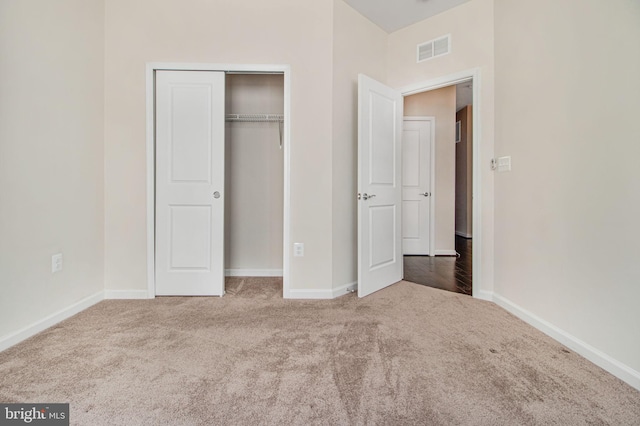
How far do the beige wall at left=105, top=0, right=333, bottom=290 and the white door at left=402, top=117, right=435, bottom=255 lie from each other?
247cm

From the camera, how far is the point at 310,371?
148 centimetres

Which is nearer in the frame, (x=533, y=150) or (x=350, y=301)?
(x=533, y=150)

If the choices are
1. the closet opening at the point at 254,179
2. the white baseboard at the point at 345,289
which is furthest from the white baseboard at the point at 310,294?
the closet opening at the point at 254,179

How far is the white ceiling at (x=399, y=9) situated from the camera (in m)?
2.74

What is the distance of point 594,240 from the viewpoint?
1.65m

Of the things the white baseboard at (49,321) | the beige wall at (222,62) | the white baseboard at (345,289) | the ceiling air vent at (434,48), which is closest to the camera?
the white baseboard at (49,321)

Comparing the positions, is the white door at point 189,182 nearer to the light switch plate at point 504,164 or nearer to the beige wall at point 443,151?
the light switch plate at point 504,164

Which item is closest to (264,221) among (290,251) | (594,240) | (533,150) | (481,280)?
(290,251)

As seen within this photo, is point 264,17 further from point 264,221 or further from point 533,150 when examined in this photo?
point 533,150

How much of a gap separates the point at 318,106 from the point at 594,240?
217 cm

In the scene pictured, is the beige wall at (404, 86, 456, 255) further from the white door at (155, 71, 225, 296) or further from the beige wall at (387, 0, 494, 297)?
the white door at (155, 71, 225, 296)

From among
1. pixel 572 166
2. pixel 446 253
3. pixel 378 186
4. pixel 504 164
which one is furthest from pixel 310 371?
pixel 446 253

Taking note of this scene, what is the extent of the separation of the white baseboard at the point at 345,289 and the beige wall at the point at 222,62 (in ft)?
0.32

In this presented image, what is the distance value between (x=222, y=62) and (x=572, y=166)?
2.78m
